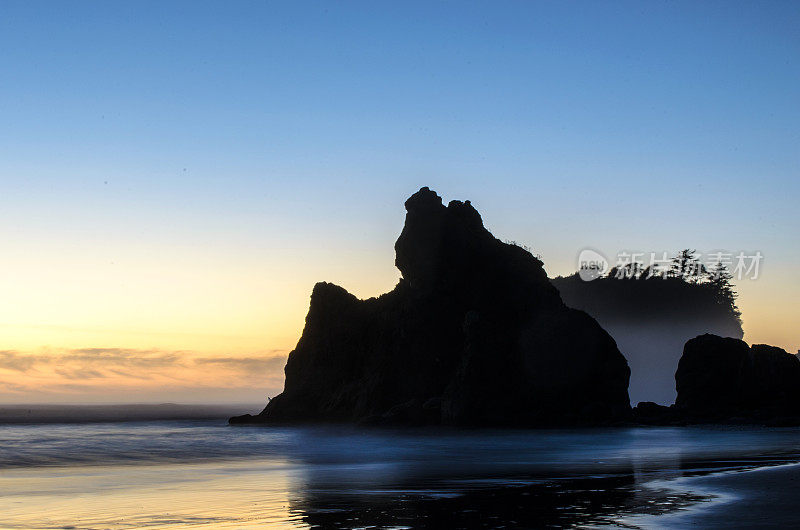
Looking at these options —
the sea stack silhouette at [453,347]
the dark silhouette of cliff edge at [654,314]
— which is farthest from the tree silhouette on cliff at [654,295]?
the sea stack silhouette at [453,347]

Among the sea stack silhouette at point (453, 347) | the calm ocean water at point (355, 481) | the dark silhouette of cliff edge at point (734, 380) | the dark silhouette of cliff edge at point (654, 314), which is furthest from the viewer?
the dark silhouette of cliff edge at point (654, 314)

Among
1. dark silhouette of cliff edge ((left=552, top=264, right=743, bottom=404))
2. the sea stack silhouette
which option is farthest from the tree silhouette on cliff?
the sea stack silhouette

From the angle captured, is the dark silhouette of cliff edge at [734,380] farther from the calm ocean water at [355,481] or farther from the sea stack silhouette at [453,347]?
the calm ocean water at [355,481]

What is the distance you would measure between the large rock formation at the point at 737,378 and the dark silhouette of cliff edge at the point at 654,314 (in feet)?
245

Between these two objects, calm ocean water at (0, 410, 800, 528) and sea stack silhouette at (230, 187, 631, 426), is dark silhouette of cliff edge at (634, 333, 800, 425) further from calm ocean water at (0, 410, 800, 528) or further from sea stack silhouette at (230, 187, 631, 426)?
calm ocean water at (0, 410, 800, 528)

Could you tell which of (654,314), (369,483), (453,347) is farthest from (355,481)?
(654,314)

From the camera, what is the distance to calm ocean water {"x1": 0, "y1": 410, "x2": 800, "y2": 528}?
16234 mm

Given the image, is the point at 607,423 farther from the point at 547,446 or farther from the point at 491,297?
the point at 547,446

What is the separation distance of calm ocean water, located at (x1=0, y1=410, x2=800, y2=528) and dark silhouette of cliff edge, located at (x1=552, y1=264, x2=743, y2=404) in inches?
4116

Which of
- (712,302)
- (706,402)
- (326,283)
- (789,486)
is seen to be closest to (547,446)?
Answer: (789,486)

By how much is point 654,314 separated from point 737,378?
288 ft

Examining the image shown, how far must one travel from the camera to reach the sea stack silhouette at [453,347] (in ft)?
229

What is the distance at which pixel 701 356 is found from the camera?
2854 inches

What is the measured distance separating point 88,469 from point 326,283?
5834cm
